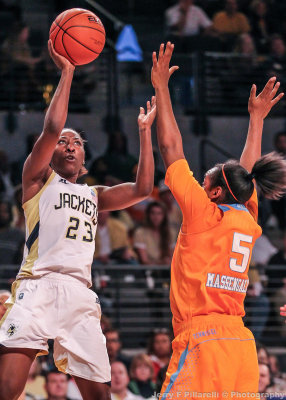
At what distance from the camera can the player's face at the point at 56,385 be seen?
7.71 m

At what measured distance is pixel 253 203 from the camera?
5.27 m

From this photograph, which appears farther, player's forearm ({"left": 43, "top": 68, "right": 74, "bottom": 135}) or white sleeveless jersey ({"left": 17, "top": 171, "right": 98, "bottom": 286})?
white sleeveless jersey ({"left": 17, "top": 171, "right": 98, "bottom": 286})

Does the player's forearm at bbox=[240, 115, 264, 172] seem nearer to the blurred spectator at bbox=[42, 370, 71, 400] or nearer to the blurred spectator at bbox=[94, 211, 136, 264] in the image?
the blurred spectator at bbox=[42, 370, 71, 400]

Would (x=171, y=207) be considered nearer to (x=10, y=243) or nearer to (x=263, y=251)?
(x=263, y=251)

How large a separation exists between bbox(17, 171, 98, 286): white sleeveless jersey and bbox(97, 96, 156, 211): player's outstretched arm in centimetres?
35

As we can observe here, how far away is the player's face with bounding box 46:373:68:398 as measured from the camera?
7.71m

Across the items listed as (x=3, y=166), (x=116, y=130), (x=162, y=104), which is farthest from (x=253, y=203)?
(x=116, y=130)

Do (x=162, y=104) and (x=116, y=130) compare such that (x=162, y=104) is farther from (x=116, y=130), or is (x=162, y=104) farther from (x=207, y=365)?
(x=116, y=130)

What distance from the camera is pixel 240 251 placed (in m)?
4.78

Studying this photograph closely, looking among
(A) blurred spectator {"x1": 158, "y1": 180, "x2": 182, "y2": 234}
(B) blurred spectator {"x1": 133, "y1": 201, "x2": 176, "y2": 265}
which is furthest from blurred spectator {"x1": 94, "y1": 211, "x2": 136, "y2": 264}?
(A) blurred spectator {"x1": 158, "y1": 180, "x2": 182, "y2": 234}

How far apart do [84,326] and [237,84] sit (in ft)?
29.2

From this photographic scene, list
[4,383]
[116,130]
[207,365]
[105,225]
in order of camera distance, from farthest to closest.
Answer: [116,130] < [105,225] < [4,383] < [207,365]

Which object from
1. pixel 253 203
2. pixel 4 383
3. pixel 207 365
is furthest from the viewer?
pixel 253 203

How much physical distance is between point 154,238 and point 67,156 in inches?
192
